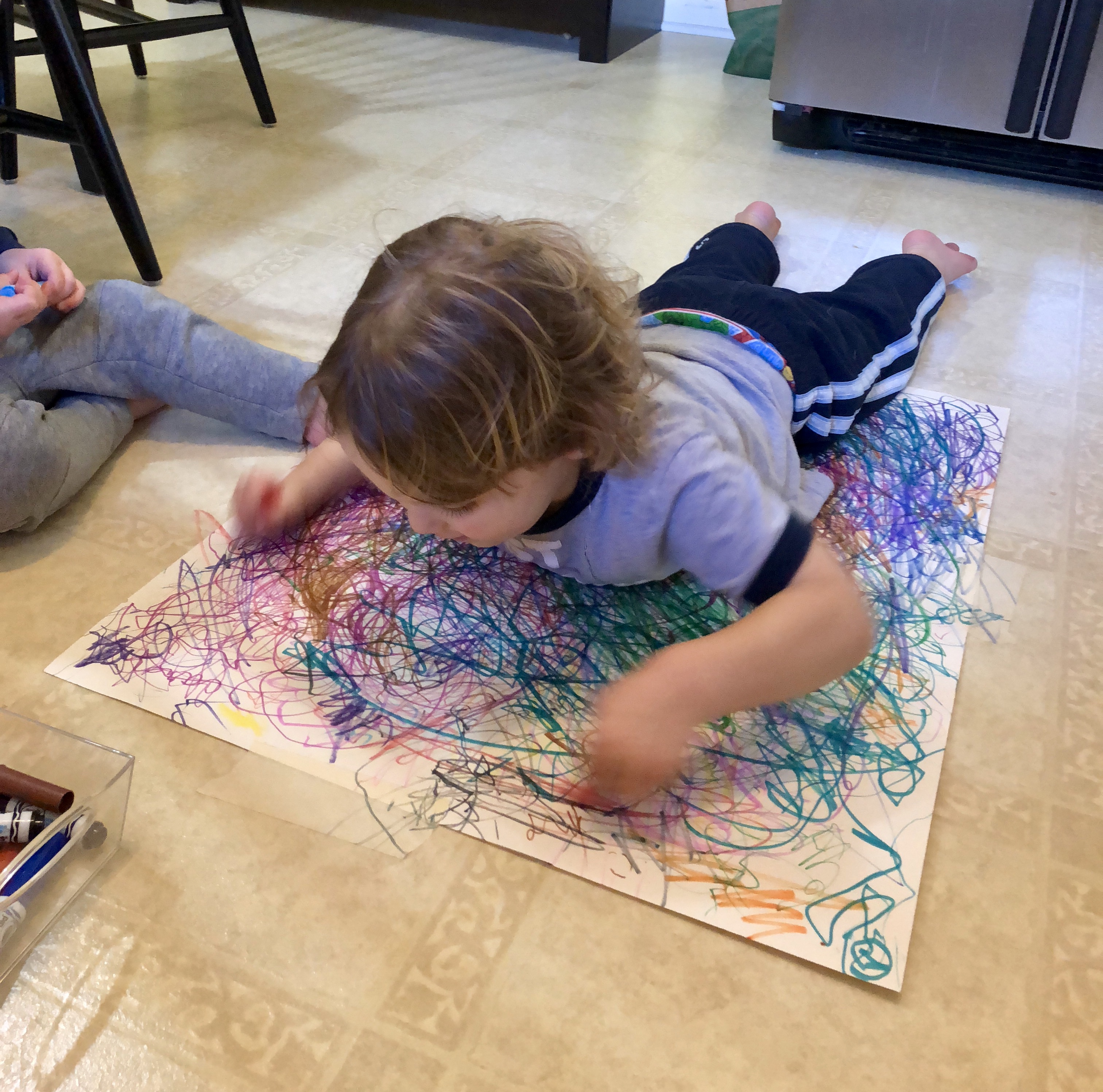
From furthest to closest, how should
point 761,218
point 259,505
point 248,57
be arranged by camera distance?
point 248,57, point 761,218, point 259,505

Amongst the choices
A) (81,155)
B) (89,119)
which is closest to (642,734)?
(89,119)

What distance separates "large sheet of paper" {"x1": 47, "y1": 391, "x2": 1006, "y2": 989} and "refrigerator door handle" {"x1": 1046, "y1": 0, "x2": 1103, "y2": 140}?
92 centimetres

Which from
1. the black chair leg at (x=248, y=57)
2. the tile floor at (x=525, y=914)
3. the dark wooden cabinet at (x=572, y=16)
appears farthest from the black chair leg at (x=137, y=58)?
the tile floor at (x=525, y=914)

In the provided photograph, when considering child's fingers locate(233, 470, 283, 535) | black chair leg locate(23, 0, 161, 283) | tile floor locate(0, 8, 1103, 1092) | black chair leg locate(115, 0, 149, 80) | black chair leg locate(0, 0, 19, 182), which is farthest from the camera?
black chair leg locate(115, 0, 149, 80)

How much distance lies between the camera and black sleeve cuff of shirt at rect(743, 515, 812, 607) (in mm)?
587

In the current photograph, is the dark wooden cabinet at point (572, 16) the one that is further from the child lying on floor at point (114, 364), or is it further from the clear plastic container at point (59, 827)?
the clear plastic container at point (59, 827)

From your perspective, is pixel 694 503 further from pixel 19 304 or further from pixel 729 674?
pixel 19 304

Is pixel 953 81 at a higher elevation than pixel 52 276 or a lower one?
higher

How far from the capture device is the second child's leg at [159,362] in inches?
34.1

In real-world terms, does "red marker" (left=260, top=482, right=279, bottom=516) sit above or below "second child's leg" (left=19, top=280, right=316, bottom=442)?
below

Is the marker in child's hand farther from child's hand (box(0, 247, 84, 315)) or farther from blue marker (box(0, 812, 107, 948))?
blue marker (box(0, 812, 107, 948))

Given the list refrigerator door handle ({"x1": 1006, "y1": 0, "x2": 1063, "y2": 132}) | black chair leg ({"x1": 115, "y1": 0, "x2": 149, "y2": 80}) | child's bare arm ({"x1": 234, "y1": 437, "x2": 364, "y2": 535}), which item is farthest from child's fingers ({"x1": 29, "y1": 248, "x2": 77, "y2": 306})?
refrigerator door handle ({"x1": 1006, "y1": 0, "x2": 1063, "y2": 132})

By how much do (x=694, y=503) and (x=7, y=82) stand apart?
1339 millimetres

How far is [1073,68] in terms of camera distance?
140 centimetres
